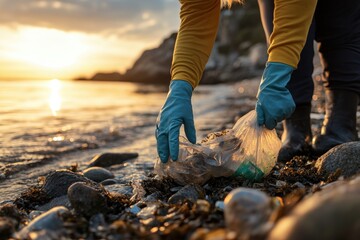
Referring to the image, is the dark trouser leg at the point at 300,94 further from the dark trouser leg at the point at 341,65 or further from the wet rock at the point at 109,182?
the wet rock at the point at 109,182

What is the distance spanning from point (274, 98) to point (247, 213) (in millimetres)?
1398

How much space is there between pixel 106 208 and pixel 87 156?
298 cm

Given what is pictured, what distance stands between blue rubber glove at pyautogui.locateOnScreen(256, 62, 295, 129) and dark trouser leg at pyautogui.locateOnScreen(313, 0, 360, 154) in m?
1.16

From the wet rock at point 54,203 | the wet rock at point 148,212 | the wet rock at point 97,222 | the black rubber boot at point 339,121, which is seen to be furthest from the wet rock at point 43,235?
the black rubber boot at point 339,121

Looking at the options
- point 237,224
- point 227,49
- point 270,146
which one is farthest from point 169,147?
point 227,49

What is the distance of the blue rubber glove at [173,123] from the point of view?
273 centimetres

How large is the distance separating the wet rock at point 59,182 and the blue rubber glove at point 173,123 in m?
0.60

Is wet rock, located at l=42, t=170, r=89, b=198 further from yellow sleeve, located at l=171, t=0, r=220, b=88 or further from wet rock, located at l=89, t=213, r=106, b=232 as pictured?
yellow sleeve, located at l=171, t=0, r=220, b=88

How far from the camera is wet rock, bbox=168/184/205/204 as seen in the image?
2.33 metres

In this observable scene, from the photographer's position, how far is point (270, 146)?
109 inches

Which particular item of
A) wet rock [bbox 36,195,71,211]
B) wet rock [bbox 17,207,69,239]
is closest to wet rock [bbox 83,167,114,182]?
wet rock [bbox 36,195,71,211]

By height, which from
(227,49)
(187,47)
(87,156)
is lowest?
(87,156)

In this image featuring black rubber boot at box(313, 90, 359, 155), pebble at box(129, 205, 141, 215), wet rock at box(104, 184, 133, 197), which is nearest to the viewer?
pebble at box(129, 205, 141, 215)

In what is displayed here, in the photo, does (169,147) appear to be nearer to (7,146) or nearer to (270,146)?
(270,146)
